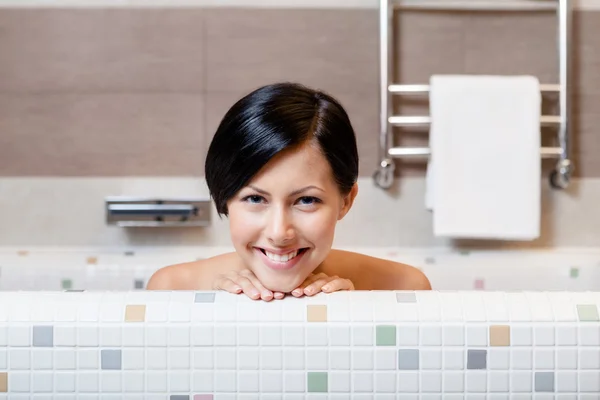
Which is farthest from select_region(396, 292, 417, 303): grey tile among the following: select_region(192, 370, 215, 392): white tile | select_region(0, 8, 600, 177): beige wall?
select_region(0, 8, 600, 177): beige wall

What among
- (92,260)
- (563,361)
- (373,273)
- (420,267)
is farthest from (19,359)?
(420,267)

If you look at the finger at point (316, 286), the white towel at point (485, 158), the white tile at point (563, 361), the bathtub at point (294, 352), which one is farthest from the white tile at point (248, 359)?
the white towel at point (485, 158)

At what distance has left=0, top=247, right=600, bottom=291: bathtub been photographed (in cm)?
171

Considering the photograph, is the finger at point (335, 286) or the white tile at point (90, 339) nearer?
the white tile at point (90, 339)

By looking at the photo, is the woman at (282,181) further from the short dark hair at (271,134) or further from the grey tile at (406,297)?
the grey tile at (406,297)

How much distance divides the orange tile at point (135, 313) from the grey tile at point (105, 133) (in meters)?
1.26

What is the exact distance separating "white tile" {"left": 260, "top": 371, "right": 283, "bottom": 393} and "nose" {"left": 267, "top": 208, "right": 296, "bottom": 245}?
196 millimetres

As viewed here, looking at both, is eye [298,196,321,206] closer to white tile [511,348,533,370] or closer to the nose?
the nose

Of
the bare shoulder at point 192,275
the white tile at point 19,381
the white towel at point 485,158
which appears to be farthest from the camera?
the white towel at point 485,158

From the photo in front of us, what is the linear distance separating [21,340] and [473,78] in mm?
1468

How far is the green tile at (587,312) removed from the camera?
75 centimetres

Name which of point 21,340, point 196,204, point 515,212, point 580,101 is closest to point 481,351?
point 21,340

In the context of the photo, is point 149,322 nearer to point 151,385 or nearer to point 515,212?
point 151,385

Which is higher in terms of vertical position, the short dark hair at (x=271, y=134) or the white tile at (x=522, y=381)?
the short dark hair at (x=271, y=134)
